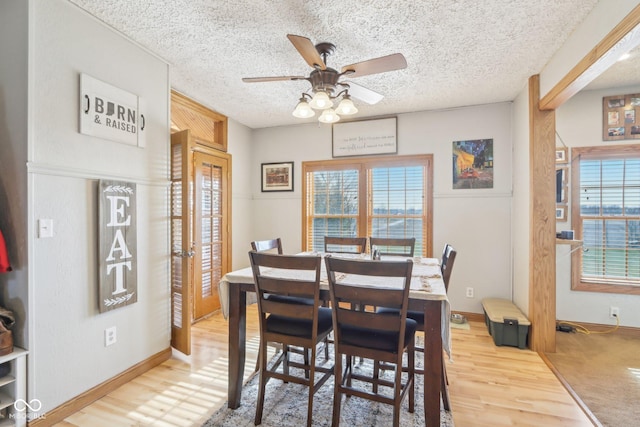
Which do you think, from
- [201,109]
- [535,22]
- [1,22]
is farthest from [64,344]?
[535,22]

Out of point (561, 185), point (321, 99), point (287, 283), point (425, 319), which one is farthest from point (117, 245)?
point (561, 185)

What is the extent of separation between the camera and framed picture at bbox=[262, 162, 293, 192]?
448 cm

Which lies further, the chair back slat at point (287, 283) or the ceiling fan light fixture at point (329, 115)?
the ceiling fan light fixture at point (329, 115)

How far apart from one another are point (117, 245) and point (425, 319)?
2166mm

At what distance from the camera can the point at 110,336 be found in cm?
216

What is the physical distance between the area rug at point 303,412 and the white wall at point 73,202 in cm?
96

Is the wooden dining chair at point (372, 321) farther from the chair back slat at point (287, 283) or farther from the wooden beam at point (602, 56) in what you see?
the wooden beam at point (602, 56)

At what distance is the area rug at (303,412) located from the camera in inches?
72.3

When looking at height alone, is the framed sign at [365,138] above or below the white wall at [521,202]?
above

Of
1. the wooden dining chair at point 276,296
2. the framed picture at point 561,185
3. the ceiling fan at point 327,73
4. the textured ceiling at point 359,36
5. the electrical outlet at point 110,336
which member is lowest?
the electrical outlet at point 110,336

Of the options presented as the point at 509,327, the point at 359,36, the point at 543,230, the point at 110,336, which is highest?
the point at 359,36

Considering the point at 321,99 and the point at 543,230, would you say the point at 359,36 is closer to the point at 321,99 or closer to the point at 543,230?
the point at 321,99

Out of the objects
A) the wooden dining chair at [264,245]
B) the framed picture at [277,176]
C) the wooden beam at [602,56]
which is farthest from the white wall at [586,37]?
the framed picture at [277,176]

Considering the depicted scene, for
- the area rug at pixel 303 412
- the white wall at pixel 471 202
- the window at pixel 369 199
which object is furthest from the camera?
the window at pixel 369 199
